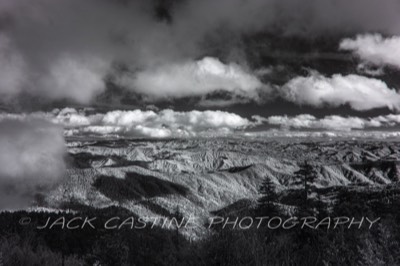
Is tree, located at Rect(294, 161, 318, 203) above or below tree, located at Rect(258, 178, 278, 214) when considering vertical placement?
above

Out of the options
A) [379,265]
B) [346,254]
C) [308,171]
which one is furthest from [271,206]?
[379,265]

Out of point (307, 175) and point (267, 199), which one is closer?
point (307, 175)

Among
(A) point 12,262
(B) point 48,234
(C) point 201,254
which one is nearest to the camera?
(C) point 201,254

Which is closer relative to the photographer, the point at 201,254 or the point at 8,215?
the point at 201,254

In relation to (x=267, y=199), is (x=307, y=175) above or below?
above

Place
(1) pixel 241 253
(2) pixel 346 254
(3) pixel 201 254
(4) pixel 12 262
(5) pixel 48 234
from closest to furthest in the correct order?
(1) pixel 241 253 → (3) pixel 201 254 → (4) pixel 12 262 → (2) pixel 346 254 → (5) pixel 48 234

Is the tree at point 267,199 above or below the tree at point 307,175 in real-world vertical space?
below

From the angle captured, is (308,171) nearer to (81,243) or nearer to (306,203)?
(306,203)

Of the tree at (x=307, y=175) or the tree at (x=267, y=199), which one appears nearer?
the tree at (x=307, y=175)

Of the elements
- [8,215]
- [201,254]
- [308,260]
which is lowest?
[8,215]

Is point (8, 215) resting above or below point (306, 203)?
below

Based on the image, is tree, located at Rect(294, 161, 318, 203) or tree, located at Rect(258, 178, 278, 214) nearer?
tree, located at Rect(294, 161, 318, 203)
